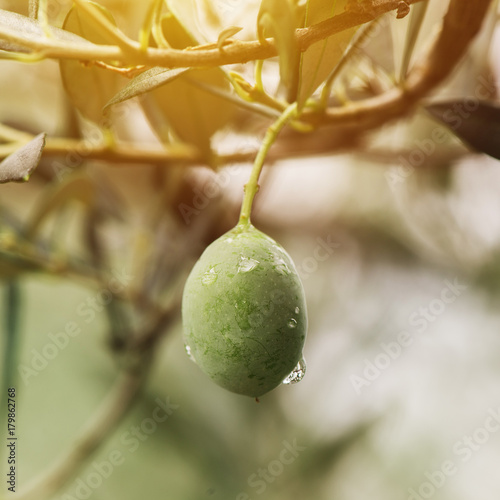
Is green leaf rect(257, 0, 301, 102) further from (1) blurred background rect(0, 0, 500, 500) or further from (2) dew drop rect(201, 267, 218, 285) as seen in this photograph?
(1) blurred background rect(0, 0, 500, 500)

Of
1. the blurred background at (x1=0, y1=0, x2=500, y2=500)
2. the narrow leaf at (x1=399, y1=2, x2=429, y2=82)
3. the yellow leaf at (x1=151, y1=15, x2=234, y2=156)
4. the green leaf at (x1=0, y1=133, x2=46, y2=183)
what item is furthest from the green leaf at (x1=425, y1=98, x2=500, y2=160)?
the blurred background at (x1=0, y1=0, x2=500, y2=500)

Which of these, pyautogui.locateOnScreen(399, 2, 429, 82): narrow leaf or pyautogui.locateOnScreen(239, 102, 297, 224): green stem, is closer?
pyautogui.locateOnScreen(239, 102, 297, 224): green stem

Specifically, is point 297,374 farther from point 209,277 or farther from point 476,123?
point 476,123

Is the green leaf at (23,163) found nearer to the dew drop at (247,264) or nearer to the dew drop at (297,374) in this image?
the dew drop at (247,264)

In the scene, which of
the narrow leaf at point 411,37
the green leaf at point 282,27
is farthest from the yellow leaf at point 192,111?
the green leaf at point 282,27

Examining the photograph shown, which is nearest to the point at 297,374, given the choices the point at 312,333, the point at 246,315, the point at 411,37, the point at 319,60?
the point at 246,315
